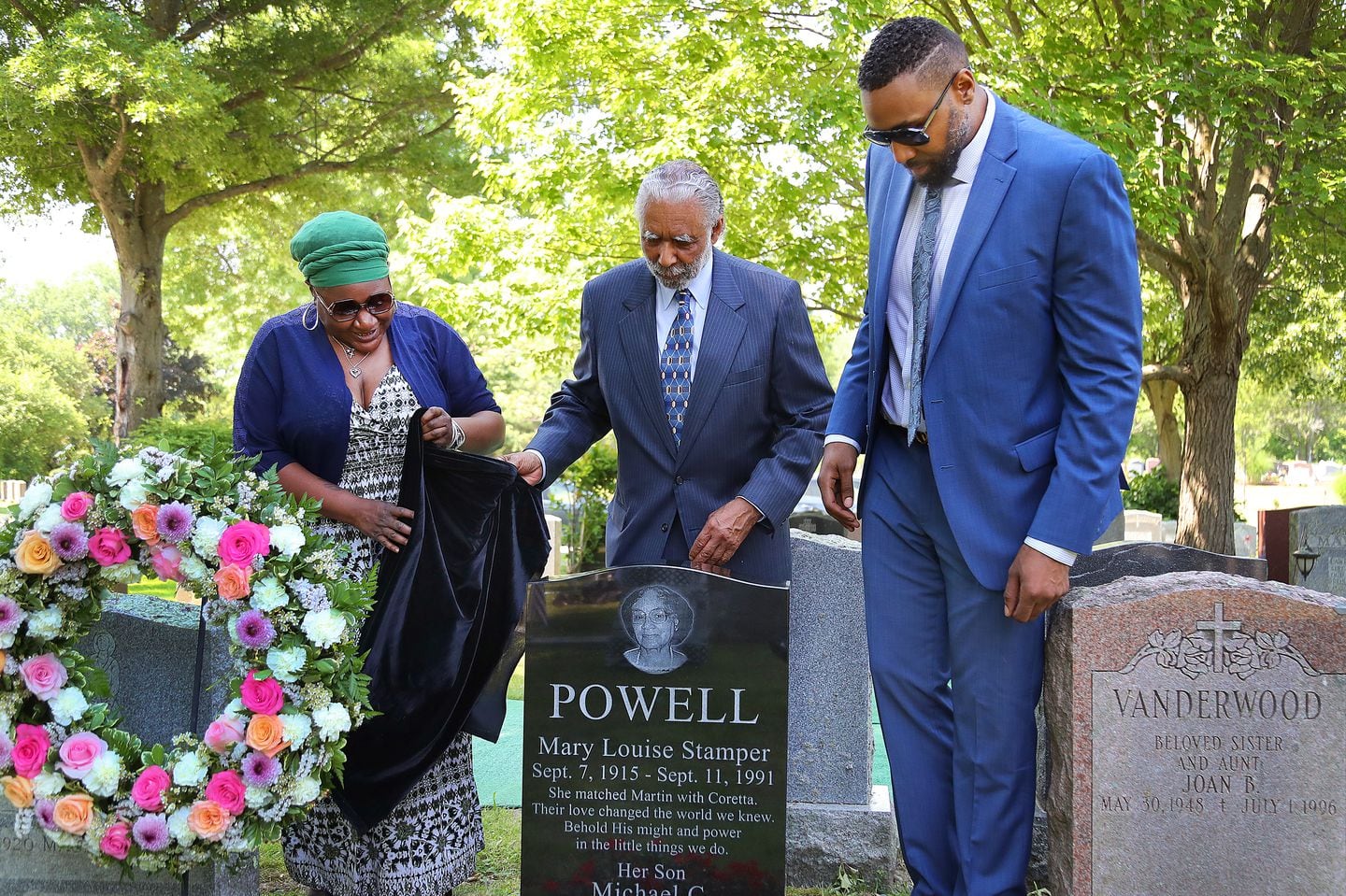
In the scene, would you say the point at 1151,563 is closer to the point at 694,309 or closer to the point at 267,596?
the point at 694,309

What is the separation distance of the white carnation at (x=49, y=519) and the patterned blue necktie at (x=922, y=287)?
2.41 meters

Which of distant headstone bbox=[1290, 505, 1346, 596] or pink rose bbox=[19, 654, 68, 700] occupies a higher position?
distant headstone bbox=[1290, 505, 1346, 596]

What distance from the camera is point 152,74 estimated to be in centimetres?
1258

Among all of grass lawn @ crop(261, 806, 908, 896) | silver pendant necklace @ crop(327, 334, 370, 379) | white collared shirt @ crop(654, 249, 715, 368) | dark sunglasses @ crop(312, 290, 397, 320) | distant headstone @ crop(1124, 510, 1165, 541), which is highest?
distant headstone @ crop(1124, 510, 1165, 541)

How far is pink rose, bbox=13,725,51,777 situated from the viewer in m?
3.34

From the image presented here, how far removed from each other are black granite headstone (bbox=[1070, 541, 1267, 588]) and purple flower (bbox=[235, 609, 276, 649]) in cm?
314

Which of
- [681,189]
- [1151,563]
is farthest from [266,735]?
[1151,563]

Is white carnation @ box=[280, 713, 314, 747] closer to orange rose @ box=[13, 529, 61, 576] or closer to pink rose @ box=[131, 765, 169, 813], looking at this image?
pink rose @ box=[131, 765, 169, 813]

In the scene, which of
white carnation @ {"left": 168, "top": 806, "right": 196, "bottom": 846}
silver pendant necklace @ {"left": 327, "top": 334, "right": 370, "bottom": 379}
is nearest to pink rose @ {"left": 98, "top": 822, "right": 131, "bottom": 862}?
white carnation @ {"left": 168, "top": 806, "right": 196, "bottom": 846}

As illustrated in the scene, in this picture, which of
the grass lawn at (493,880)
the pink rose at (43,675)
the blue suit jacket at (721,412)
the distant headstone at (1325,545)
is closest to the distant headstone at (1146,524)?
the distant headstone at (1325,545)

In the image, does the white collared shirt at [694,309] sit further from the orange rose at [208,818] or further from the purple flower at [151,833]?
the purple flower at [151,833]

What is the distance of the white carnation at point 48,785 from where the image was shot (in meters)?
3.33

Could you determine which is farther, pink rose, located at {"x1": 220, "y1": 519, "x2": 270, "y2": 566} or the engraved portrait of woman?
the engraved portrait of woman

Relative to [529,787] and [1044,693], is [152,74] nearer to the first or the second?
[529,787]
